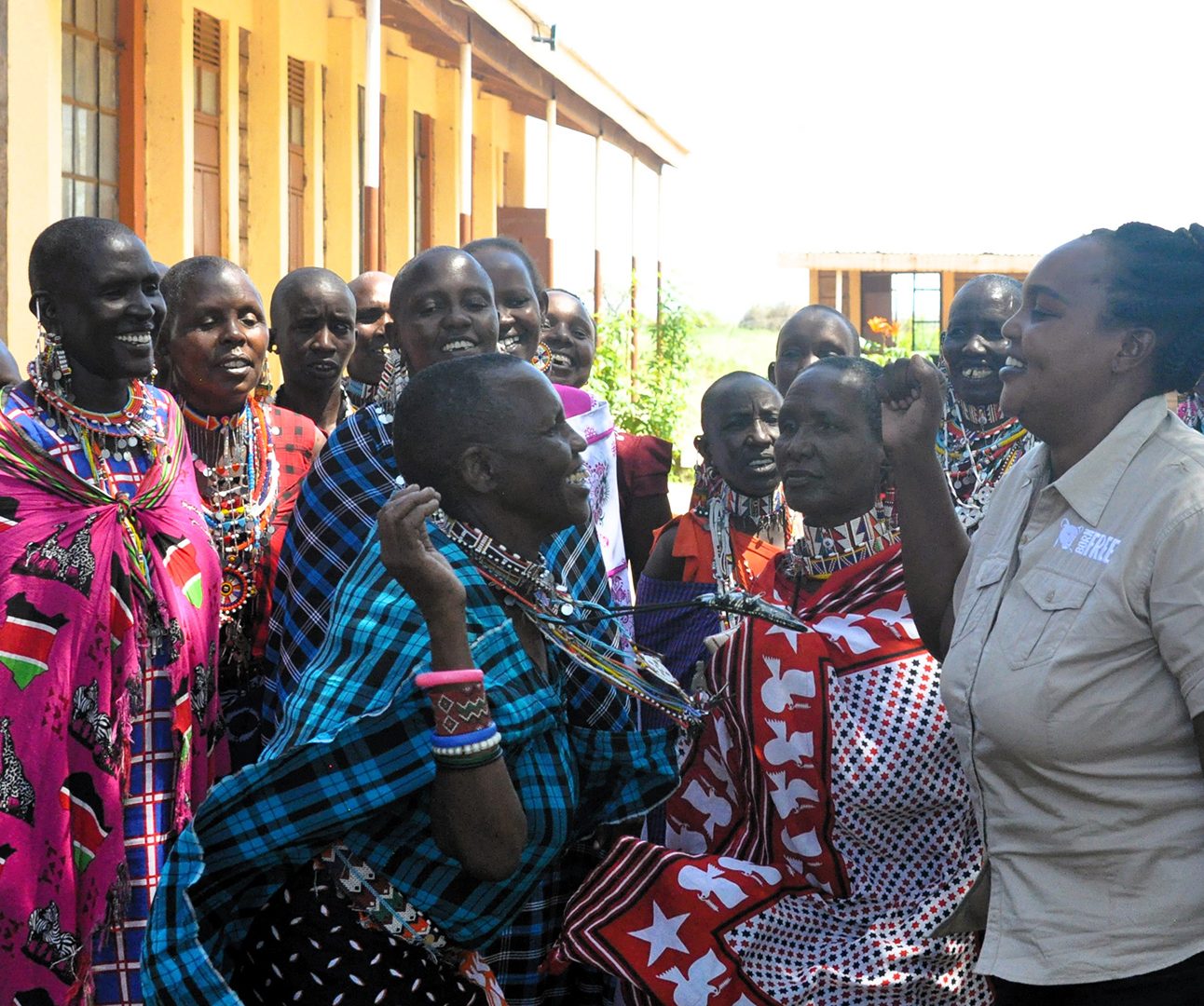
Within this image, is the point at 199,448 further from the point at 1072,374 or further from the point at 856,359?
the point at 1072,374

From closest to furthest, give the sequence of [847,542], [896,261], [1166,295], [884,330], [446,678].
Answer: [446,678], [1166,295], [847,542], [884,330], [896,261]

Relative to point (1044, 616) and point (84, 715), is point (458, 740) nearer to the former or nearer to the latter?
point (1044, 616)

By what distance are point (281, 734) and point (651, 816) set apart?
1.87 meters

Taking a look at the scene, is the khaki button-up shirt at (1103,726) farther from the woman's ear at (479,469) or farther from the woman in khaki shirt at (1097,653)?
the woman's ear at (479,469)

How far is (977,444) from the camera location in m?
5.12

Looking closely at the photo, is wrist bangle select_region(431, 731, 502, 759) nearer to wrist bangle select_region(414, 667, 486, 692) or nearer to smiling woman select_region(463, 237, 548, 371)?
wrist bangle select_region(414, 667, 486, 692)

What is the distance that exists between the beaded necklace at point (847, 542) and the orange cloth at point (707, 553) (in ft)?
3.59

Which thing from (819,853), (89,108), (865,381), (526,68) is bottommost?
(819,853)

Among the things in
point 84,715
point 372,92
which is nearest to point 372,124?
point 372,92

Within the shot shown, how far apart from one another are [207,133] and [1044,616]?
965 cm

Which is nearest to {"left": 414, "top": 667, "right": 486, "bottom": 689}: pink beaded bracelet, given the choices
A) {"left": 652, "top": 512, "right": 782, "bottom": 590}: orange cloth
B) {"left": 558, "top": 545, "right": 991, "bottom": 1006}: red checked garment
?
{"left": 558, "top": 545, "right": 991, "bottom": 1006}: red checked garment

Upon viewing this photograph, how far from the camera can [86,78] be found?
9.48 meters

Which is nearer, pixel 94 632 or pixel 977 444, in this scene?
pixel 94 632

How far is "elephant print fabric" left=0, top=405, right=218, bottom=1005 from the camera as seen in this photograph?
4.04 meters
